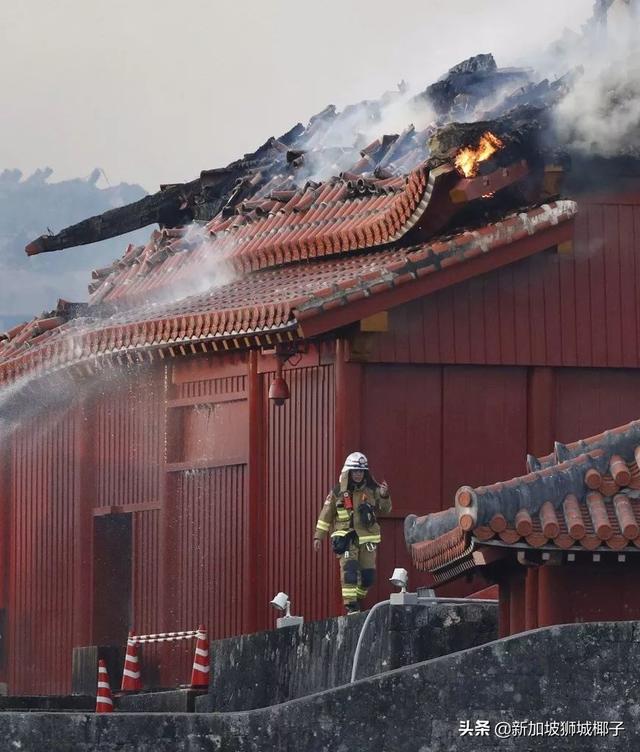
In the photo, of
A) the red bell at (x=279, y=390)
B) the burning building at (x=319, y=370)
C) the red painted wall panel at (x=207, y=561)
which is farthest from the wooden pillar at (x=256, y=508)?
the red bell at (x=279, y=390)

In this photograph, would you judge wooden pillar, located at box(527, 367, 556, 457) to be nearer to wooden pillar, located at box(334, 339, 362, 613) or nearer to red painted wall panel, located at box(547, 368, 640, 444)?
red painted wall panel, located at box(547, 368, 640, 444)

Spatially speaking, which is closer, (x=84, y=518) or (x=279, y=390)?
(x=279, y=390)

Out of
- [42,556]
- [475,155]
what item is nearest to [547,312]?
[475,155]

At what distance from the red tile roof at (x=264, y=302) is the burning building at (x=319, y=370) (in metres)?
0.04

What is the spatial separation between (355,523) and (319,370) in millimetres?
2920

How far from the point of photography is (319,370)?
2830 cm

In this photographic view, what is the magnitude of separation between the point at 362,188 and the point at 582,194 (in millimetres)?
3623

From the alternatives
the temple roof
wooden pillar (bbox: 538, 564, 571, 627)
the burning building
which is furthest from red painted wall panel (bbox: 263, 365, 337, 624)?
wooden pillar (bbox: 538, 564, 571, 627)

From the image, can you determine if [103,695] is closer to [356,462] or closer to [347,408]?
[347,408]

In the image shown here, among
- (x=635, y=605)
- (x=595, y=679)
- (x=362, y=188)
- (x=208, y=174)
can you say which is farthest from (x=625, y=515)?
(x=208, y=174)

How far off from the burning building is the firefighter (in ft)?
4.79

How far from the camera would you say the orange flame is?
2736cm

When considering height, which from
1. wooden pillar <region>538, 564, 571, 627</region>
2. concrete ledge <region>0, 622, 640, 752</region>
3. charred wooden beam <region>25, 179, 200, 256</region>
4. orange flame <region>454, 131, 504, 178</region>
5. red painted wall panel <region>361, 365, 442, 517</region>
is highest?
charred wooden beam <region>25, 179, 200, 256</region>

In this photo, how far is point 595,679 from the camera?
58.0 feet
